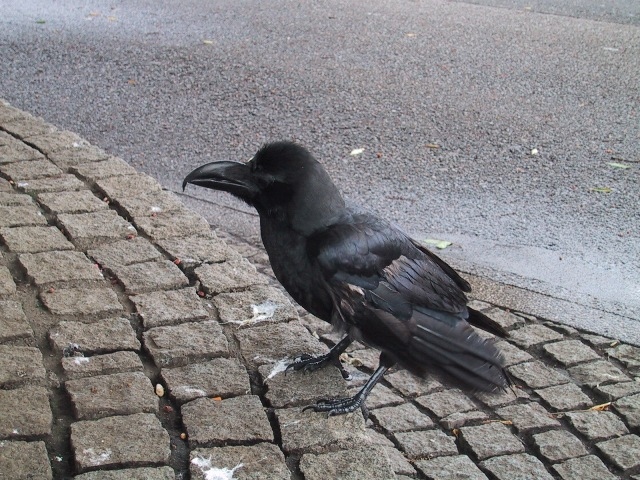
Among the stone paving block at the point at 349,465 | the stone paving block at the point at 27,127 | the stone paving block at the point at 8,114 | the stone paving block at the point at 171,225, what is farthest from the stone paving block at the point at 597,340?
the stone paving block at the point at 8,114

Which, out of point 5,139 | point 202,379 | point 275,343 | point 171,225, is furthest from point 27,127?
point 202,379

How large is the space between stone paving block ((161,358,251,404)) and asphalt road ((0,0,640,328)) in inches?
80.5

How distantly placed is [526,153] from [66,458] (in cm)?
478

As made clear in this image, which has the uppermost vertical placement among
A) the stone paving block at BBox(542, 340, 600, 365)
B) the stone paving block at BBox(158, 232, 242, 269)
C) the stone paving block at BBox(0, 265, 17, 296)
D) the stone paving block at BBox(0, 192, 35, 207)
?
the stone paving block at BBox(158, 232, 242, 269)

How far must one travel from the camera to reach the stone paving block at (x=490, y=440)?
353 centimetres

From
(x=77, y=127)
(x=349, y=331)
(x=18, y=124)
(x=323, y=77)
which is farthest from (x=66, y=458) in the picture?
(x=323, y=77)

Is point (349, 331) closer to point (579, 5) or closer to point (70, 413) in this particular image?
point (70, 413)

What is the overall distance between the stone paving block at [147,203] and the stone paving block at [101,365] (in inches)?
A: 50.8

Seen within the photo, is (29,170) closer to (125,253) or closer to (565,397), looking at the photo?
(125,253)

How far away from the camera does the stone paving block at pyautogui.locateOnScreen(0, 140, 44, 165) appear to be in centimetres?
504

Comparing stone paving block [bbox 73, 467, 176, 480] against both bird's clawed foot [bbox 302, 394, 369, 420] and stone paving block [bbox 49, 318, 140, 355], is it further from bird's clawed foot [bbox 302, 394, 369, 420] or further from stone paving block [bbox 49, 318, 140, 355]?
stone paving block [bbox 49, 318, 140, 355]

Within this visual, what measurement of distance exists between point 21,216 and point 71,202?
29 centimetres

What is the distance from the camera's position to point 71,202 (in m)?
4.53

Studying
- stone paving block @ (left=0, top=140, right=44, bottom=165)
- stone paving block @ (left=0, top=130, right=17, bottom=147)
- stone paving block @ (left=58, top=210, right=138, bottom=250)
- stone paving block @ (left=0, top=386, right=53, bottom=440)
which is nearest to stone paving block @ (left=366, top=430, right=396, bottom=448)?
stone paving block @ (left=0, top=386, right=53, bottom=440)
